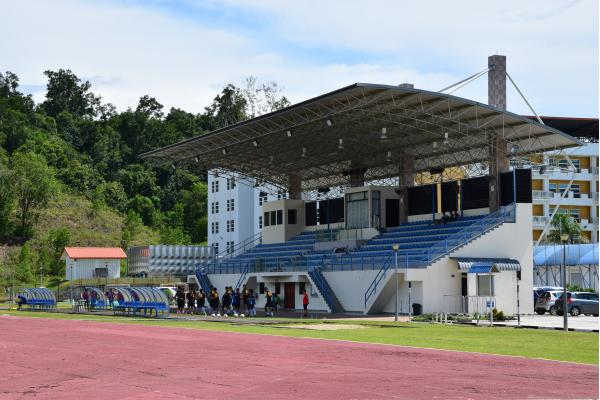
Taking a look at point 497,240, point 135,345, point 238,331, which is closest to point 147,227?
point 497,240

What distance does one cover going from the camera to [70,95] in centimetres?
15238

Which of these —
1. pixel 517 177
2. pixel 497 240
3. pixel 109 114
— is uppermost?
pixel 109 114

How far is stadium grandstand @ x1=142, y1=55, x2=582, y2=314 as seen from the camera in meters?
51.0

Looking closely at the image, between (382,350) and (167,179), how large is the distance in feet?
381

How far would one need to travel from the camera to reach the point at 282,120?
5722 centimetres

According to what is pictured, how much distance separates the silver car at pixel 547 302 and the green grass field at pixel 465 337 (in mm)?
16502

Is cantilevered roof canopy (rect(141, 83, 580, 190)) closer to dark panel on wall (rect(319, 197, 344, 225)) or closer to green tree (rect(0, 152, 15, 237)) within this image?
dark panel on wall (rect(319, 197, 344, 225))

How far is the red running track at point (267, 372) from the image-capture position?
15602 mm

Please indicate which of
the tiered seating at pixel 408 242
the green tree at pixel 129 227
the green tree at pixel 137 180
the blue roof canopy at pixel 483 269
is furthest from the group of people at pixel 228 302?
the green tree at pixel 137 180

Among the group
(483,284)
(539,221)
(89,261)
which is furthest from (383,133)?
(539,221)

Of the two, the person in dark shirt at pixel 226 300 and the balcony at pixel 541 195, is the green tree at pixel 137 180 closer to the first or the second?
the balcony at pixel 541 195

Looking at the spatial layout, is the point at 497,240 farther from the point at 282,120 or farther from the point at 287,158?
the point at 287,158

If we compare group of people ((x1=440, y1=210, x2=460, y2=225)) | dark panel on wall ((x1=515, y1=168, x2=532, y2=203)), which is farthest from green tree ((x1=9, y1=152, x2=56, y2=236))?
dark panel on wall ((x1=515, y1=168, x2=532, y2=203))

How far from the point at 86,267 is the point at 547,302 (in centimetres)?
5383
